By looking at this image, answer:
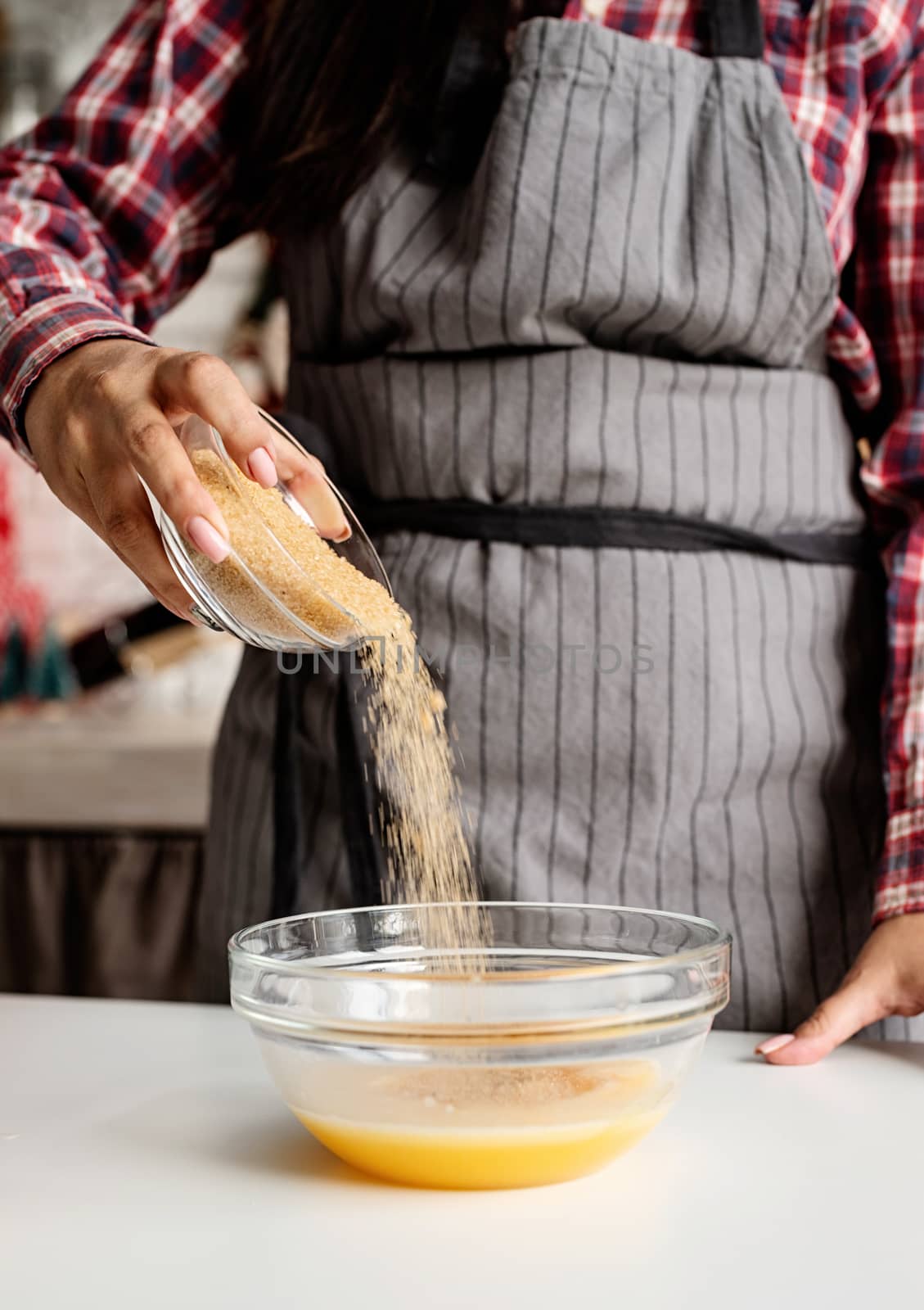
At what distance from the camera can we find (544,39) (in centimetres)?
85

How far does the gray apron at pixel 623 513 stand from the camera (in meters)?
0.85

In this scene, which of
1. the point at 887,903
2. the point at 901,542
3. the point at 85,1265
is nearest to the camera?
the point at 85,1265

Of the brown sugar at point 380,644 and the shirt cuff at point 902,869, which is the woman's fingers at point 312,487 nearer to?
the brown sugar at point 380,644

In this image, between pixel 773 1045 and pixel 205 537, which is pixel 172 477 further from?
pixel 773 1045

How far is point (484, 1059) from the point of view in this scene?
49 centimetres

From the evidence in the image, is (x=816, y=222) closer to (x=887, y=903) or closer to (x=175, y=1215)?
(x=887, y=903)

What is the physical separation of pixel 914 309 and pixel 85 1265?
0.75 metres

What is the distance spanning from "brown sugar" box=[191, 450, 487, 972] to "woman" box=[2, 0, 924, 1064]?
9 cm

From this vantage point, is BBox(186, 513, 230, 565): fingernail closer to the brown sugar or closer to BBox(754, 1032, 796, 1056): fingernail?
the brown sugar

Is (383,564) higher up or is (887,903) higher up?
(383,564)

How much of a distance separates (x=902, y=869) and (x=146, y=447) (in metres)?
0.48

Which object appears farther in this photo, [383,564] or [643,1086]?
[383,564]

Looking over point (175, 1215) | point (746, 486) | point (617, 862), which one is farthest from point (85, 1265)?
point (746, 486)

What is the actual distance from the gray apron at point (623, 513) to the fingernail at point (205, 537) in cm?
32
